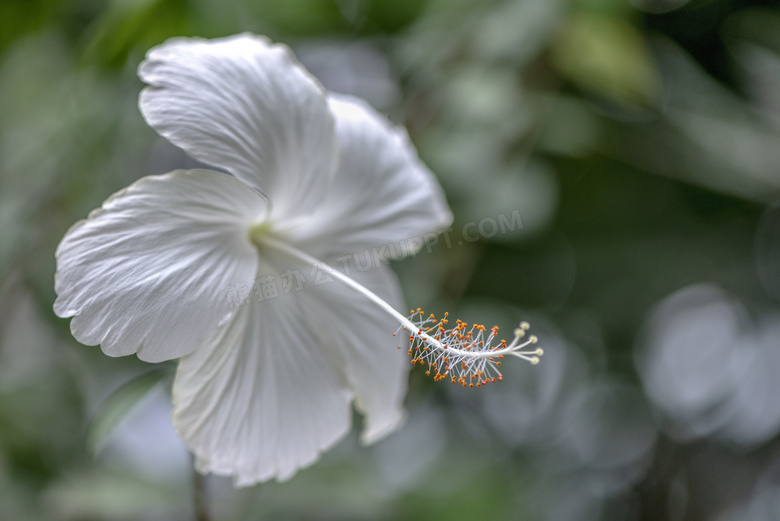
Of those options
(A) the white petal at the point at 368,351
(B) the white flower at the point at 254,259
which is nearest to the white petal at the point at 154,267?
(B) the white flower at the point at 254,259

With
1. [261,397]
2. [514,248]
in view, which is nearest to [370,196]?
[261,397]

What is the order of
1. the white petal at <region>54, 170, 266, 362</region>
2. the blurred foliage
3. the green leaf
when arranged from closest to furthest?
the white petal at <region>54, 170, 266, 362</region>, the green leaf, the blurred foliage

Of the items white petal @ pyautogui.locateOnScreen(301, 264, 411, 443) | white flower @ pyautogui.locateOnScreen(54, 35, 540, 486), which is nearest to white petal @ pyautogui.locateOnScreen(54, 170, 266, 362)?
white flower @ pyautogui.locateOnScreen(54, 35, 540, 486)

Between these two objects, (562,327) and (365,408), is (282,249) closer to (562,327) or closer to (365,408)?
(365,408)

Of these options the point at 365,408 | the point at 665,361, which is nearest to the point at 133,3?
the point at 365,408

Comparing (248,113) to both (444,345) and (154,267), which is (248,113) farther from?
(444,345)

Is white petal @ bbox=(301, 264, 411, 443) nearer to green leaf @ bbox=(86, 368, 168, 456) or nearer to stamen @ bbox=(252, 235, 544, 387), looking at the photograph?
stamen @ bbox=(252, 235, 544, 387)

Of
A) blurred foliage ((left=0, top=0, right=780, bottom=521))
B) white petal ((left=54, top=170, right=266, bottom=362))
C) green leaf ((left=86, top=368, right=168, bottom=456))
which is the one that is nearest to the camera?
white petal ((left=54, top=170, right=266, bottom=362))

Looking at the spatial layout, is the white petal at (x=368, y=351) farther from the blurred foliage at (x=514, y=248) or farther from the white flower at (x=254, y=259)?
the blurred foliage at (x=514, y=248)
